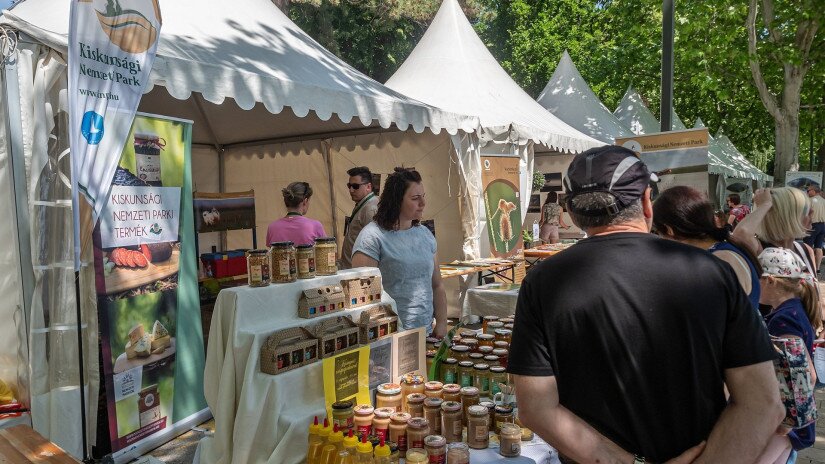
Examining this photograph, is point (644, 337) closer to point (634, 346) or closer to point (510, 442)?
point (634, 346)

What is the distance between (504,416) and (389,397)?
1.77 ft

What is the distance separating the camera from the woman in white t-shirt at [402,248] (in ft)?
11.0

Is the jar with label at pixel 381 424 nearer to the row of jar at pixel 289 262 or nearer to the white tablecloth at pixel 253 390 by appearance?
the white tablecloth at pixel 253 390

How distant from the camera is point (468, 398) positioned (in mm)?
2578

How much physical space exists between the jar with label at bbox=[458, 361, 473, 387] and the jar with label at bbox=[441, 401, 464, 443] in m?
0.34

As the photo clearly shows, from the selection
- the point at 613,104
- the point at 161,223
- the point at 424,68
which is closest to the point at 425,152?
the point at 424,68

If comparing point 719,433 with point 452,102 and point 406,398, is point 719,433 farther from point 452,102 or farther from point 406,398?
point 452,102

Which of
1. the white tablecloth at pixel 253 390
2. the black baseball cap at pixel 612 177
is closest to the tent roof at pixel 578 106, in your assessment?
the white tablecloth at pixel 253 390

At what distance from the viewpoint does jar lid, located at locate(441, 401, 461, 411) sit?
8.13 feet

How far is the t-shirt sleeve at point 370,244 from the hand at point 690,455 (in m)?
2.14

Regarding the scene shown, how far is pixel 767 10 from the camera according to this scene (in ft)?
41.7

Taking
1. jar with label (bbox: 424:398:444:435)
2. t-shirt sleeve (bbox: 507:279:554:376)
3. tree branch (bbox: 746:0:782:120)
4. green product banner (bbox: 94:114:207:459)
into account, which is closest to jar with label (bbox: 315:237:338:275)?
jar with label (bbox: 424:398:444:435)

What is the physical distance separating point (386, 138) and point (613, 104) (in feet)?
67.1

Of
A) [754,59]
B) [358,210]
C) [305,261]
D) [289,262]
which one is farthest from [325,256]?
[754,59]
